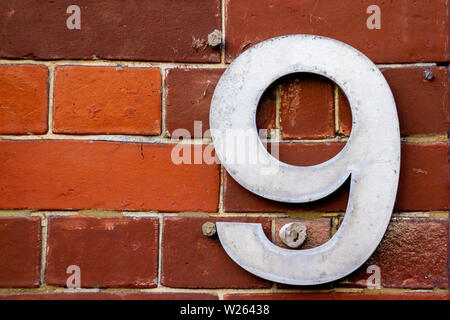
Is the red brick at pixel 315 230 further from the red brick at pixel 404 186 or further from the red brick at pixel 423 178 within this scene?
the red brick at pixel 423 178

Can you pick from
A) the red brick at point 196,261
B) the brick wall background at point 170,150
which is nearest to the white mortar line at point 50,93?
the brick wall background at point 170,150

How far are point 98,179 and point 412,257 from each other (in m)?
0.60

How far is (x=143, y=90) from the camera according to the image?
32.9 inches

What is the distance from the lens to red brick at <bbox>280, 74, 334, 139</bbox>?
83 cm

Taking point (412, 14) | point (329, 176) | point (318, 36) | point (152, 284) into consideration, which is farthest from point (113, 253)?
point (412, 14)

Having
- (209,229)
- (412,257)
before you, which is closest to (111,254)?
(209,229)

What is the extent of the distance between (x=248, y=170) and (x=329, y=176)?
0.14 m

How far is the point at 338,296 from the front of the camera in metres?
0.82

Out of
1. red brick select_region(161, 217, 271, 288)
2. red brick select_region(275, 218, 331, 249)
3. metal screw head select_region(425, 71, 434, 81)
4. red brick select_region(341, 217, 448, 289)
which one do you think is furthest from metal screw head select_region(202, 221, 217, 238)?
metal screw head select_region(425, 71, 434, 81)

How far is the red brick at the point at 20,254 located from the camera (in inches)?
32.1

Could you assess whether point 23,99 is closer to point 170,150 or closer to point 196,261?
point 170,150

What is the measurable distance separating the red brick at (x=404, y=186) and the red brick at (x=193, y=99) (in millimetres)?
85

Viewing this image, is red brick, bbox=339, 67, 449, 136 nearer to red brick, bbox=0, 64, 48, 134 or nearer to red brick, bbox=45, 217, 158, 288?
red brick, bbox=45, 217, 158, 288

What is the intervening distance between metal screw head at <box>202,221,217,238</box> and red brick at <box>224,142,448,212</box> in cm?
4
